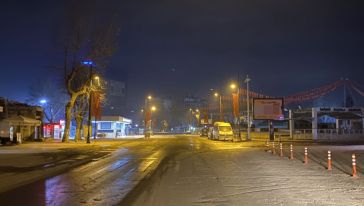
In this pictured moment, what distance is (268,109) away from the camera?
225 feet

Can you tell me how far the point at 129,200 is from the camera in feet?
42.4

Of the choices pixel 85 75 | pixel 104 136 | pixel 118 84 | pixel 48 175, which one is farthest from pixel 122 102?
pixel 48 175

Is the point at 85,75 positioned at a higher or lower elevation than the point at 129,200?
higher

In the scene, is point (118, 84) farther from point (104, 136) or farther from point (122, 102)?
point (104, 136)

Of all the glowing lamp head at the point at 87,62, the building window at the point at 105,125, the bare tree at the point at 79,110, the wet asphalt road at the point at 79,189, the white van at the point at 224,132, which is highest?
the glowing lamp head at the point at 87,62

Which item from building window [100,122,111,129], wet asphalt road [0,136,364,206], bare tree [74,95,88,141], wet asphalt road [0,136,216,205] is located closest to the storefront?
building window [100,122,111,129]

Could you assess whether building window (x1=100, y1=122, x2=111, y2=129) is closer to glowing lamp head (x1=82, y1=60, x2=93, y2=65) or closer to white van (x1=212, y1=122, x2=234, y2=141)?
white van (x1=212, y1=122, x2=234, y2=141)

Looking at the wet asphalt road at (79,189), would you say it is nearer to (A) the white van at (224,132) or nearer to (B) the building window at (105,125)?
(A) the white van at (224,132)

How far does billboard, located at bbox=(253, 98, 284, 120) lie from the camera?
68375mm

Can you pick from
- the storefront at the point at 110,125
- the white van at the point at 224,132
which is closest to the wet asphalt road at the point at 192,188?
the white van at the point at 224,132

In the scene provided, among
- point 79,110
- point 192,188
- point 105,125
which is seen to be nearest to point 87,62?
point 79,110

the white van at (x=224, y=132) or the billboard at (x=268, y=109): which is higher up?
the billboard at (x=268, y=109)

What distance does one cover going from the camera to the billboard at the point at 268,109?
2692 inches

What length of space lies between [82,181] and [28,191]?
112 inches
